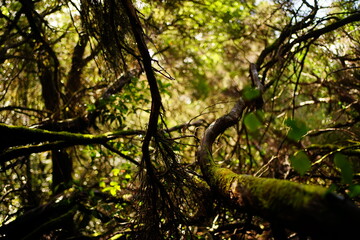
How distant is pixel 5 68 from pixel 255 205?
5963 mm

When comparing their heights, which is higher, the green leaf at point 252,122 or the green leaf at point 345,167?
the green leaf at point 252,122

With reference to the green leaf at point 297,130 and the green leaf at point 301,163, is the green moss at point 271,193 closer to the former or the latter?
the green leaf at point 301,163

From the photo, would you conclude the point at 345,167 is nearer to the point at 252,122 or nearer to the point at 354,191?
the point at 354,191

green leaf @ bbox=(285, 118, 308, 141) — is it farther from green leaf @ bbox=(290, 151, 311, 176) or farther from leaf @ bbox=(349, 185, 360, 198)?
leaf @ bbox=(349, 185, 360, 198)

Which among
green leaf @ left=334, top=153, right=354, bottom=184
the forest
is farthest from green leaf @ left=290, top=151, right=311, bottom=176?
green leaf @ left=334, top=153, right=354, bottom=184

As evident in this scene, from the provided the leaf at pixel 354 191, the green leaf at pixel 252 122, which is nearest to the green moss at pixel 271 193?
the leaf at pixel 354 191

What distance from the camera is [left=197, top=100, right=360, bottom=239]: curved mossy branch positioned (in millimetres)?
812

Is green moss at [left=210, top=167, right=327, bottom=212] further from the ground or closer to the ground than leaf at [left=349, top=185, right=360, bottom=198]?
further from the ground

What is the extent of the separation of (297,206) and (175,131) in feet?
14.0

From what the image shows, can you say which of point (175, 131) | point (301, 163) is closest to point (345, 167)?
point (301, 163)

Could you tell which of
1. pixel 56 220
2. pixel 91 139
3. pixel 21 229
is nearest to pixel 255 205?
pixel 91 139

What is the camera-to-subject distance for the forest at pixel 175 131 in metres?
1.18

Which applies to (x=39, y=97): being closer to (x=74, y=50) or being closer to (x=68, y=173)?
(x=74, y=50)

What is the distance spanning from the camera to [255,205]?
1.13 metres
